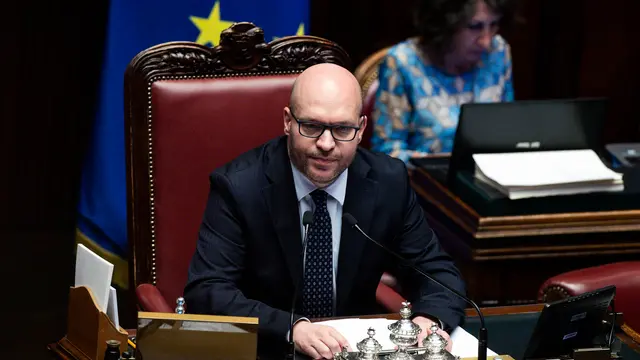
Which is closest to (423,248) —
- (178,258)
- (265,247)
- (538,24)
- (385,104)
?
(265,247)

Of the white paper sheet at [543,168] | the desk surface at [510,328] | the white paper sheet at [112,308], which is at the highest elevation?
the white paper sheet at [543,168]

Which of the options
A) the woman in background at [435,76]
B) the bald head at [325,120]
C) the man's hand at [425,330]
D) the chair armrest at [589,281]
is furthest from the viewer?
the woman in background at [435,76]

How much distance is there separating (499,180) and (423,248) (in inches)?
19.6

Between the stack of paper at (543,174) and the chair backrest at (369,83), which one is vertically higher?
the chair backrest at (369,83)

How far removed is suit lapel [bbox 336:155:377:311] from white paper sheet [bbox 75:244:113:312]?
656 millimetres

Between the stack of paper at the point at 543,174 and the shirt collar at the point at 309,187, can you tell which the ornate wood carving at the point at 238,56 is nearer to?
the shirt collar at the point at 309,187

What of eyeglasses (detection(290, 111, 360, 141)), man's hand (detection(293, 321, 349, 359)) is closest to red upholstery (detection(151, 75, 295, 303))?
eyeglasses (detection(290, 111, 360, 141))

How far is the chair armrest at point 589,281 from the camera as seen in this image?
2.46 metres

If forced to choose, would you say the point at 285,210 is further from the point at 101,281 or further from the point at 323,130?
the point at 101,281

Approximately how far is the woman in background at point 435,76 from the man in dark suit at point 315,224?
101 cm

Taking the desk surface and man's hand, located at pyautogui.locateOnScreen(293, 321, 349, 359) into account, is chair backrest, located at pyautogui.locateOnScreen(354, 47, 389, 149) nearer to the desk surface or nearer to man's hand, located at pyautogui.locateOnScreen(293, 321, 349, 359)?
the desk surface

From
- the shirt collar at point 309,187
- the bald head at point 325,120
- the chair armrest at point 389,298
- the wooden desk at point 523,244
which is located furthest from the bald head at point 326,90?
the wooden desk at point 523,244

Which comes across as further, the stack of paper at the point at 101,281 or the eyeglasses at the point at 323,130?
the eyeglasses at the point at 323,130

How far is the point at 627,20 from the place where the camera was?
15.8 feet
